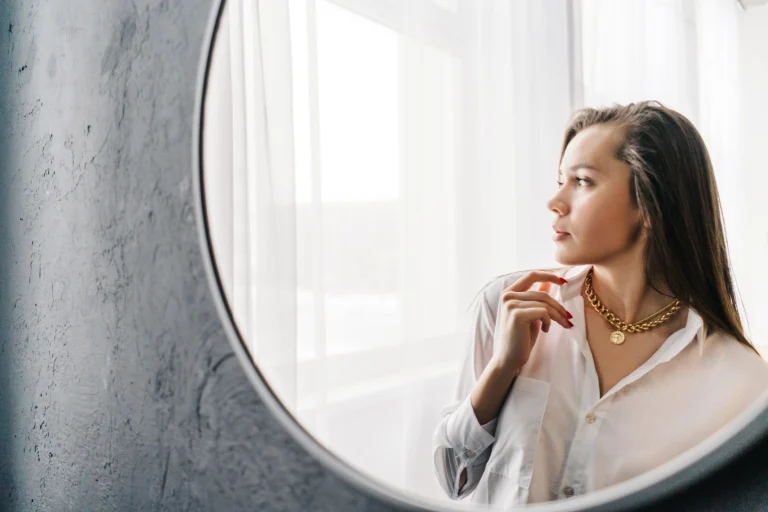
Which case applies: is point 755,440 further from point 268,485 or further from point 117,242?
point 117,242

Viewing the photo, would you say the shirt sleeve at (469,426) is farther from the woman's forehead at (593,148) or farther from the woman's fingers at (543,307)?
the woman's forehead at (593,148)

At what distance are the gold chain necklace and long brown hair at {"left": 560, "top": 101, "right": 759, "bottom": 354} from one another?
0.01m

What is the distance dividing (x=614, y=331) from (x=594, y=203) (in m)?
0.10

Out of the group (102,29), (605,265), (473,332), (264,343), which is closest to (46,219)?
(102,29)

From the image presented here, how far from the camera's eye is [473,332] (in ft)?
1.70

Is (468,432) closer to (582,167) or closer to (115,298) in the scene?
(582,167)

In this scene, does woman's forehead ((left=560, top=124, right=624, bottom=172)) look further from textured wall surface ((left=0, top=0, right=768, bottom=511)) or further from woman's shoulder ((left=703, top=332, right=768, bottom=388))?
textured wall surface ((left=0, top=0, right=768, bottom=511))

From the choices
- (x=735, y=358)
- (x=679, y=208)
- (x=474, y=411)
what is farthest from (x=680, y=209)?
(x=474, y=411)

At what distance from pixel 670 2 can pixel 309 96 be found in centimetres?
37

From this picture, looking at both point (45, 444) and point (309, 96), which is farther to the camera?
point (45, 444)

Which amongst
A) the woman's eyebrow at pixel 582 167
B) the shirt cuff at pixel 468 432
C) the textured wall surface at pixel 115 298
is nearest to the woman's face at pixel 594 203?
the woman's eyebrow at pixel 582 167

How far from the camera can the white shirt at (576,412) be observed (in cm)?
41

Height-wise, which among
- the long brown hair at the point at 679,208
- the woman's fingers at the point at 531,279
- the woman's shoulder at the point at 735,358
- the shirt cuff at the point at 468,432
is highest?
the long brown hair at the point at 679,208

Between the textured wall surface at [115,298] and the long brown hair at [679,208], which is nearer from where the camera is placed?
the long brown hair at [679,208]
